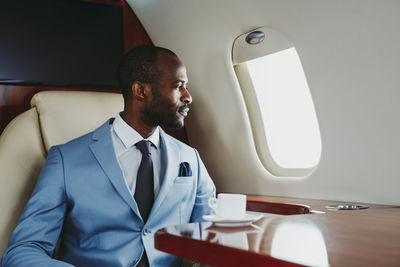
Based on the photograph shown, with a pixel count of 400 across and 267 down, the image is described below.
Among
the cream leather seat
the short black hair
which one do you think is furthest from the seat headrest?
the short black hair

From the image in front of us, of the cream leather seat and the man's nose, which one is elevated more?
→ the man's nose

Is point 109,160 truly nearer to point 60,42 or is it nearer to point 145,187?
point 145,187

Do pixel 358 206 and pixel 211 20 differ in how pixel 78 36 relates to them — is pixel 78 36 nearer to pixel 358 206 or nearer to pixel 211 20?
pixel 211 20

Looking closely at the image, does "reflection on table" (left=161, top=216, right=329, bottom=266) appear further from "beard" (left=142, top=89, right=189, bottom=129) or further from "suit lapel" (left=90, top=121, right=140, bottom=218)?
"beard" (left=142, top=89, right=189, bottom=129)

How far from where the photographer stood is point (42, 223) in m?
1.31

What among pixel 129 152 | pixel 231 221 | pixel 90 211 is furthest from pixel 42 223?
pixel 231 221

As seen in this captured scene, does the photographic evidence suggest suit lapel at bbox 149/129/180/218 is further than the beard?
No

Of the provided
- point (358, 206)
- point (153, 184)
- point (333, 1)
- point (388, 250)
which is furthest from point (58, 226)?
point (333, 1)

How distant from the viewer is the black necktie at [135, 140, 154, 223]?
57.6 inches

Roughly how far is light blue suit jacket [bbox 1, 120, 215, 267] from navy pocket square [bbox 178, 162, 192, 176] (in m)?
0.10

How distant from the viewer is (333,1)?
60.6 inches

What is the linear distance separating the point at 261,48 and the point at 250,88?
32 centimetres

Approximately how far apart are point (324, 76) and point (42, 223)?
130 cm

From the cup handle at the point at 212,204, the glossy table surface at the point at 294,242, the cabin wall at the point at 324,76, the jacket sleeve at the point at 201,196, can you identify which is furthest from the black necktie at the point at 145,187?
the cabin wall at the point at 324,76
